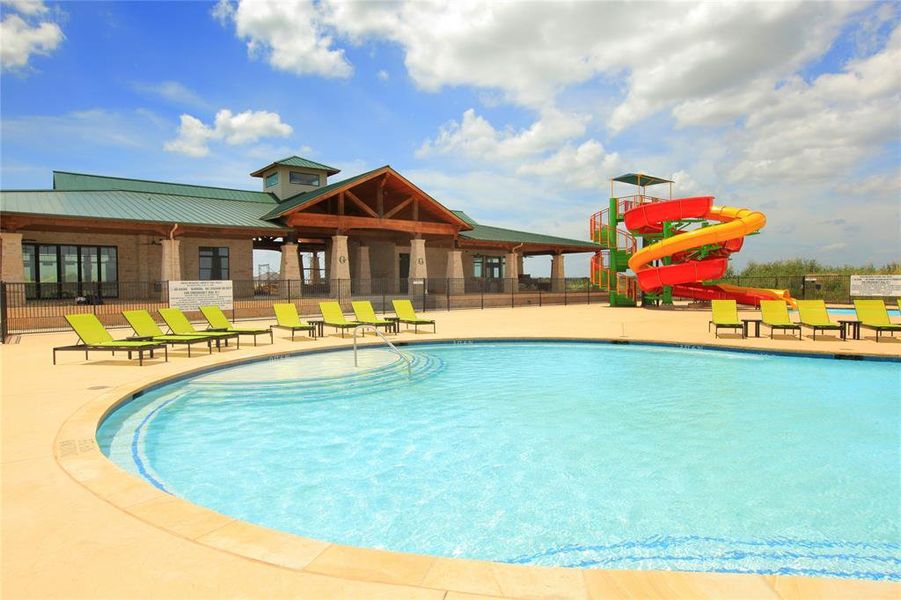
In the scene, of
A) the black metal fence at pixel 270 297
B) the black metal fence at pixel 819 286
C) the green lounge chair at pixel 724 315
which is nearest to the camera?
the green lounge chair at pixel 724 315

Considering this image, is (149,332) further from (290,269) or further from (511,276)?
(511,276)

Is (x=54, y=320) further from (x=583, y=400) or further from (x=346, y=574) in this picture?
(x=346, y=574)

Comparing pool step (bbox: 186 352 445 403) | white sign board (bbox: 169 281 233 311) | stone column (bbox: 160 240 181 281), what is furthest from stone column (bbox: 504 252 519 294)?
pool step (bbox: 186 352 445 403)

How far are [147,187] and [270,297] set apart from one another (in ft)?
35.2

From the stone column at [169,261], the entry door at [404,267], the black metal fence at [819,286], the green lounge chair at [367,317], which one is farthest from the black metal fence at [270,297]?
the black metal fence at [819,286]

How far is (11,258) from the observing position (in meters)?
17.9

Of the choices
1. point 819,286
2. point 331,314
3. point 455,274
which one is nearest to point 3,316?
point 331,314

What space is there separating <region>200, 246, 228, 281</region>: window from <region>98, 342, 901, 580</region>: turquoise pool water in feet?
55.0

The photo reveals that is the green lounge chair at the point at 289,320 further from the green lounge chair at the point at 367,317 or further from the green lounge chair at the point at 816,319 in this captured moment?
the green lounge chair at the point at 816,319

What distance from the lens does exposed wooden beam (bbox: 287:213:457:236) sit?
24375 mm

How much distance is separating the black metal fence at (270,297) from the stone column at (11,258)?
1.03ft

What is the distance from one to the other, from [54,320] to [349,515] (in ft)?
58.4

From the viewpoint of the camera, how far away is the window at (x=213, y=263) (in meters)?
25.2

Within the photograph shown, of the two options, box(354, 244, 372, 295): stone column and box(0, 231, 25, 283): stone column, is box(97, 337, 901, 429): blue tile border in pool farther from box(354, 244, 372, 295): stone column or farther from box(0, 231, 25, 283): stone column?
box(354, 244, 372, 295): stone column
